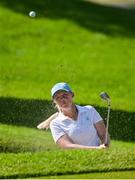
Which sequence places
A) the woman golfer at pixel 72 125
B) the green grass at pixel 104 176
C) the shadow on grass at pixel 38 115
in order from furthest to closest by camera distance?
the shadow on grass at pixel 38 115 < the woman golfer at pixel 72 125 < the green grass at pixel 104 176

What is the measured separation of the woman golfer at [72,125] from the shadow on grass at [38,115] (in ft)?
11.4

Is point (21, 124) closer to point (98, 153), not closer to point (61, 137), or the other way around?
point (61, 137)

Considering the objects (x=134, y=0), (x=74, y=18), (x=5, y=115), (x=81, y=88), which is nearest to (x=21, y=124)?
(x=5, y=115)

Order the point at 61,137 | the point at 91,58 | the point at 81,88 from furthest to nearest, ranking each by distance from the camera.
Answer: the point at 91,58, the point at 81,88, the point at 61,137

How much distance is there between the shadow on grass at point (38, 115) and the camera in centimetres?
1176

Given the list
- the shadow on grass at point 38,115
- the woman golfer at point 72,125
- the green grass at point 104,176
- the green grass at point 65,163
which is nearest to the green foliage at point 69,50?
the shadow on grass at point 38,115

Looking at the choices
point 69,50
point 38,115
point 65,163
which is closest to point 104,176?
point 65,163

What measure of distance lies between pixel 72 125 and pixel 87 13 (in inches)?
577

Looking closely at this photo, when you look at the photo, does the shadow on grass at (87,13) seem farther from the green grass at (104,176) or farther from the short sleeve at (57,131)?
the green grass at (104,176)

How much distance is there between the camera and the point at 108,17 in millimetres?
21953

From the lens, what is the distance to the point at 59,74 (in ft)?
54.9

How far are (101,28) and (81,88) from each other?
5730 mm

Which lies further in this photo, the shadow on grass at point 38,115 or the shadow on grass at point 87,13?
the shadow on grass at point 87,13

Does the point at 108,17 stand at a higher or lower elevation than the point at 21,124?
higher
